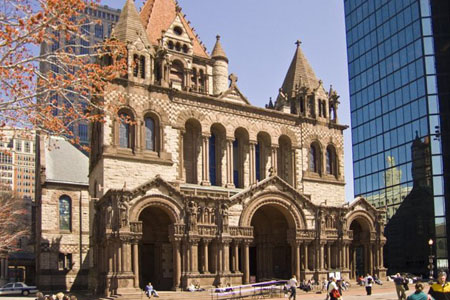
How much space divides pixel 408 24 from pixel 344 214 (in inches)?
998

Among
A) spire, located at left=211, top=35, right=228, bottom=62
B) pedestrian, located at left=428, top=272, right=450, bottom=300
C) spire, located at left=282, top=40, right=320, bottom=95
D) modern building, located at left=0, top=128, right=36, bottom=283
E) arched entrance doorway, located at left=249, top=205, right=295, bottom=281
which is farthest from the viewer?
spire, located at left=211, top=35, right=228, bottom=62

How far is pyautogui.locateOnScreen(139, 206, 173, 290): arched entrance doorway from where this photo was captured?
4069 cm

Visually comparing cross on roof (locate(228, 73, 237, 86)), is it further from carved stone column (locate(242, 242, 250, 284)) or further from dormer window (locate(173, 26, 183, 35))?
carved stone column (locate(242, 242, 250, 284))

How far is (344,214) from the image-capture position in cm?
4506

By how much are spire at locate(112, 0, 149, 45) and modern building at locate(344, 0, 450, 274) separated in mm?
29463

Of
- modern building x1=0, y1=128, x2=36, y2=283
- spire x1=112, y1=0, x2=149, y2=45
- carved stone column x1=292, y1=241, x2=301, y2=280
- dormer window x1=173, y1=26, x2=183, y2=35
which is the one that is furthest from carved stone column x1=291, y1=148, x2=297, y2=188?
modern building x1=0, y1=128, x2=36, y2=283

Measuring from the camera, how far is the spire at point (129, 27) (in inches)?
1676

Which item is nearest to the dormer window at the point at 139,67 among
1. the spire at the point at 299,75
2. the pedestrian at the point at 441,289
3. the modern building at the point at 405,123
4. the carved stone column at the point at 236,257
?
the carved stone column at the point at 236,257

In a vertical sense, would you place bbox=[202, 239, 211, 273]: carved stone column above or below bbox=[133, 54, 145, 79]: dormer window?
below

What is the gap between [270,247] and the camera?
44.7 metres

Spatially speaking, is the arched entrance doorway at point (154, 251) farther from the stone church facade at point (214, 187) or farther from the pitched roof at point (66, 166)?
the pitched roof at point (66, 166)

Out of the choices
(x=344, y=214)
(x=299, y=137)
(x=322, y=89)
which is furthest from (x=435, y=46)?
(x=344, y=214)

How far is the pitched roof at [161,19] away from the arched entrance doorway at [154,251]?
64.8 feet

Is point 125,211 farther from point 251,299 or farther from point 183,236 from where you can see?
point 251,299
